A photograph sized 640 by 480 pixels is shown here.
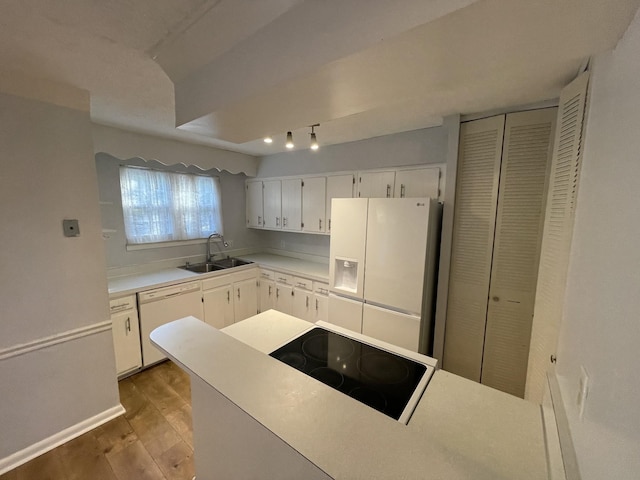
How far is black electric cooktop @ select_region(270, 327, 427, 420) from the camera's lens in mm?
1092

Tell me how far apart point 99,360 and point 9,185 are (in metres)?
1.26

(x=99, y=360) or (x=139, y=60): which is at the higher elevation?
(x=139, y=60)

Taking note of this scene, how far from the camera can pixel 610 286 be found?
62cm

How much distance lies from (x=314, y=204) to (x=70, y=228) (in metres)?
2.19

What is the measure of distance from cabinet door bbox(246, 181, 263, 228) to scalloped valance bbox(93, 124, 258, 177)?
22 centimetres

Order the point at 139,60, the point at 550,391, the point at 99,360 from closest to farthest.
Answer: the point at 550,391 → the point at 139,60 → the point at 99,360

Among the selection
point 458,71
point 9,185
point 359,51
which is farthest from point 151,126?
point 458,71

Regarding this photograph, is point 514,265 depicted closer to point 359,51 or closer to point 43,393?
point 359,51

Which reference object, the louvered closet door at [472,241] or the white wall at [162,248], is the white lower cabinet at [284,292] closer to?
the white wall at [162,248]

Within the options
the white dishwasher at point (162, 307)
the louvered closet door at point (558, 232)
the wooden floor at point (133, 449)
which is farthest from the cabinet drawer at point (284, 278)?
the louvered closet door at point (558, 232)

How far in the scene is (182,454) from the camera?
1.68 m

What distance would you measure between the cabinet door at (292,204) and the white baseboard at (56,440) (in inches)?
94.2

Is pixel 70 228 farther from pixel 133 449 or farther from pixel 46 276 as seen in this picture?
pixel 133 449

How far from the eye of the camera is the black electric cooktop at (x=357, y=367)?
109cm
